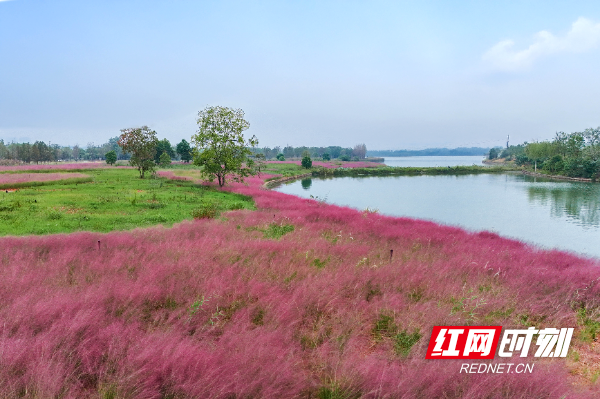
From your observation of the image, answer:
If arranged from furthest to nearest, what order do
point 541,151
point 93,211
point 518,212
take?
point 541,151 → point 518,212 → point 93,211

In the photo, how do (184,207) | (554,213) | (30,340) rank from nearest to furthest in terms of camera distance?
(30,340) < (184,207) < (554,213)

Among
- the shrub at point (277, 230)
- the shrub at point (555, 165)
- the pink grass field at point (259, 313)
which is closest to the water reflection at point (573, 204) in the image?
the pink grass field at point (259, 313)

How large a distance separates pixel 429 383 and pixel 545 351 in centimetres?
Result: 321

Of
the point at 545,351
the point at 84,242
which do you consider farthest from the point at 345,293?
the point at 84,242

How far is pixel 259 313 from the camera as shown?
22.2 ft

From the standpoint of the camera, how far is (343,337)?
597cm

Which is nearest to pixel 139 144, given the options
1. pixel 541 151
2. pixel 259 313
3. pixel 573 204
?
pixel 259 313

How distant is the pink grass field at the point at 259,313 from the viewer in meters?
4.51

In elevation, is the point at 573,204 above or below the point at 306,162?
below

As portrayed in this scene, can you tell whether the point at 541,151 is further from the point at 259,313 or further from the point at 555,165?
the point at 259,313

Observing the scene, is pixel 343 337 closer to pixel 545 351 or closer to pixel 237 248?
pixel 545 351

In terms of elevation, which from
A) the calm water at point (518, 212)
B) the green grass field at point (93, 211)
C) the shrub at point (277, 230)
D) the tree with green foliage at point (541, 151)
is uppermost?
the tree with green foliage at point (541, 151)

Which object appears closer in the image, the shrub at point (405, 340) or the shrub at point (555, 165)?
the shrub at point (405, 340)

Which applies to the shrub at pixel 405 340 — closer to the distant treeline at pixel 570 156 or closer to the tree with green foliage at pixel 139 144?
the tree with green foliage at pixel 139 144
